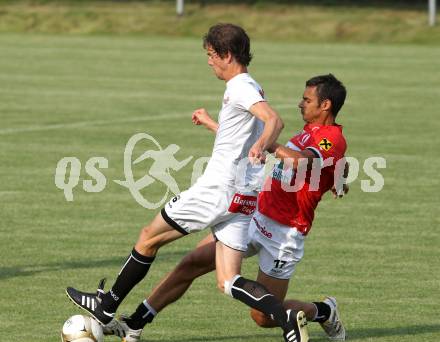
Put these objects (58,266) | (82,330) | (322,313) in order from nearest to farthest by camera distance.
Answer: (82,330) → (322,313) → (58,266)

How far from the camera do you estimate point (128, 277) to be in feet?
29.4

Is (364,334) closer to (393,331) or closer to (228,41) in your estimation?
(393,331)

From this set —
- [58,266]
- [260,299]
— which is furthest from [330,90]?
[58,266]

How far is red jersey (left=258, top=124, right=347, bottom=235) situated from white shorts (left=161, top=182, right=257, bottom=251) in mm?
356

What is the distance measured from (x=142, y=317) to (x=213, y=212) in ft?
3.26

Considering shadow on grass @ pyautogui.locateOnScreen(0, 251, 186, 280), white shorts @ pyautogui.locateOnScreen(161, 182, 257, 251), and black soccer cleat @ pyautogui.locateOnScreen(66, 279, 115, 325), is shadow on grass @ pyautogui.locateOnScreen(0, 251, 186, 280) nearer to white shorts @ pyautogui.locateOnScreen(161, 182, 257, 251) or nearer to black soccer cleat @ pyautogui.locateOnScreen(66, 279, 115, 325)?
black soccer cleat @ pyautogui.locateOnScreen(66, 279, 115, 325)

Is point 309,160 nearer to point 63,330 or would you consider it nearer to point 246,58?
point 246,58

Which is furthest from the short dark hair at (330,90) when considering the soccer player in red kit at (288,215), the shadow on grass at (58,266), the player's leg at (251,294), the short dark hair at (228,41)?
the shadow on grass at (58,266)

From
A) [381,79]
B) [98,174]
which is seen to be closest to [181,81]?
[381,79]

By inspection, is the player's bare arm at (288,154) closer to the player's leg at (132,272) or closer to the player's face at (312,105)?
the player's face at (312,105)

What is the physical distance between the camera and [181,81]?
31453 millimetres

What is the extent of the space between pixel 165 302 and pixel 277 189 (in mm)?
1110

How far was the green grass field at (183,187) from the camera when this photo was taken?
10195mm

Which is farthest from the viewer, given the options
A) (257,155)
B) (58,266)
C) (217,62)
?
(58,266)
